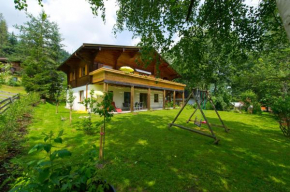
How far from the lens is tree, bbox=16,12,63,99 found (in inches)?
552

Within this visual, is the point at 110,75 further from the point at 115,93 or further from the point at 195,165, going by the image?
the point at 195,165

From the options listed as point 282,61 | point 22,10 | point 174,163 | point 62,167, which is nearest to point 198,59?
point 174,163

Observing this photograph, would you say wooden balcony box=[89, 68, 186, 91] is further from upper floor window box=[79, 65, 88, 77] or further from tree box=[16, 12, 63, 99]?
tree box=[16, 12, 63, 99]

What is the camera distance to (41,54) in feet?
54.7

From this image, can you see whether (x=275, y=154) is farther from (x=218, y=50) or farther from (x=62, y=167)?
(x=62, y=167)

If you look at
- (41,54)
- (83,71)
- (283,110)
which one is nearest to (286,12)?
(283,110)

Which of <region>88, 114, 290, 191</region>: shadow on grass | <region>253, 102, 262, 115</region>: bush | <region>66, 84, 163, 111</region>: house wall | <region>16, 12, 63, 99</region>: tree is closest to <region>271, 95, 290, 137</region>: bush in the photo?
<region>88, 114, 290, 191</region>: shadow on grass

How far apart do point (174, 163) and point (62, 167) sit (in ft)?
8.37

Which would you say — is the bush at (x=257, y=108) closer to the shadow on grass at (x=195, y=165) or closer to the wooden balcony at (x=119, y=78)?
the wooden balcony at (x=119, y=78)

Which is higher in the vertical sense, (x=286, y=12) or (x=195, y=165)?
(x=286, y=12)

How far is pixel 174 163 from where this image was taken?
3.04m

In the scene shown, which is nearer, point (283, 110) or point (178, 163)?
point (178, 163)

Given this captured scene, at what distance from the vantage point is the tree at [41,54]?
1402 cm

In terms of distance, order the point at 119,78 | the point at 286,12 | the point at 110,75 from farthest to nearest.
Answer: the point at 119,78
the point at 110,75
the point at 286,12
